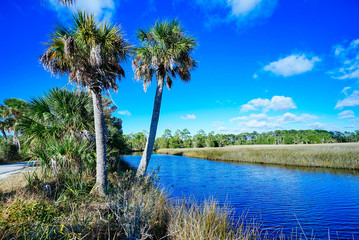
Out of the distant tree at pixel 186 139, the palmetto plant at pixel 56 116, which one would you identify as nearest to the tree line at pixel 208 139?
the distant tree at pixel 186 139

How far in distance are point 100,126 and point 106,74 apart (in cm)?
188

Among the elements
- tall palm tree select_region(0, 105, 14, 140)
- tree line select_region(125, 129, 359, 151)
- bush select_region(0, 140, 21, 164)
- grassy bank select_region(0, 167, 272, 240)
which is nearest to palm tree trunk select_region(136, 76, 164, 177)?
grassy bank select_region(0, 167, 272, 240)

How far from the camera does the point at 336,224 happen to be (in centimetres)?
610

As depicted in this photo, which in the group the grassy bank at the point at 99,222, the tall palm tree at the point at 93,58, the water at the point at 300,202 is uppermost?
the tall palm tree at the point at 93,58

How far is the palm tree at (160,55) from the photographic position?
29.5 ft

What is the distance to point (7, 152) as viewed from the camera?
18.0m

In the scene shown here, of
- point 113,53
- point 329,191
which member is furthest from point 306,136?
point 113,53

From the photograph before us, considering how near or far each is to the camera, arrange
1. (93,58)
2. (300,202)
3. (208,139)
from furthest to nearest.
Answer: (208,139) → (300,202) → (93,58)

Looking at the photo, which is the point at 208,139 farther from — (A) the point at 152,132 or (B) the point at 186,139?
(A) the point at 152,132

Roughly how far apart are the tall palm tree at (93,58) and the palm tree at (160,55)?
117 inches

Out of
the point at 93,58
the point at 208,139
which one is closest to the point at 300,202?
the point at 93,58

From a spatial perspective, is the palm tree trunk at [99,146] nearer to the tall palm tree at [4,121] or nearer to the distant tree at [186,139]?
the tall palm tree at [4,121]

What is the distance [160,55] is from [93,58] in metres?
4.25

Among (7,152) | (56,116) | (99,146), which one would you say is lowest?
(7,152)
